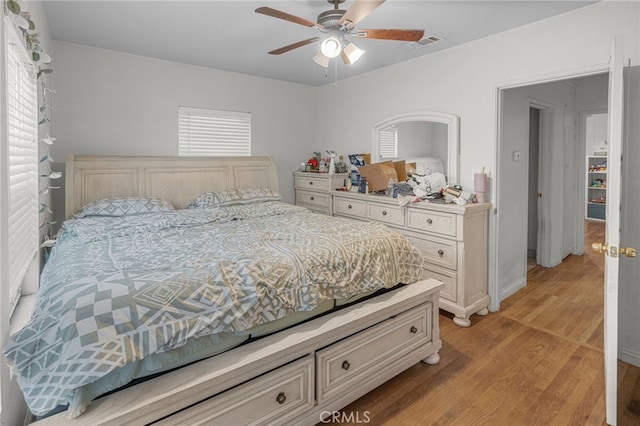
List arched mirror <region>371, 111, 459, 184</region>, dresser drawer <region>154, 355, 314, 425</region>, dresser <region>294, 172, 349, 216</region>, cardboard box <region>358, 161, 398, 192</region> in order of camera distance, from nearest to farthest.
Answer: dresser drawer <region>154, 355, 314, 425</region> < arched mirror <region>371, 111, 459, 184</region> < cardboard box <region>358, 161, 398, 192</region> < dresser <region>294, 172, 349, 216</region>

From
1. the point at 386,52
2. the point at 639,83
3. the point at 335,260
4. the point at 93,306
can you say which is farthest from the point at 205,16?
the point at 639,83

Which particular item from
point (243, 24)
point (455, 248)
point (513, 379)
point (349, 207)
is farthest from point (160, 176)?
point (513, 379)

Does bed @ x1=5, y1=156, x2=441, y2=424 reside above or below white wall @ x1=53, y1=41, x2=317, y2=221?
below

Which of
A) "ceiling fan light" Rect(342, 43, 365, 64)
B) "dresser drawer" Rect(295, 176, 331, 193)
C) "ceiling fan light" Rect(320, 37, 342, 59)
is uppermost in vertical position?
"ceiling fan light" Rect(342, 43, 365, 64)

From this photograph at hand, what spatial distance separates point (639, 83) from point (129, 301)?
327 centimetres

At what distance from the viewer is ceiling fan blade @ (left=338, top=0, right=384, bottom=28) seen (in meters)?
1.94

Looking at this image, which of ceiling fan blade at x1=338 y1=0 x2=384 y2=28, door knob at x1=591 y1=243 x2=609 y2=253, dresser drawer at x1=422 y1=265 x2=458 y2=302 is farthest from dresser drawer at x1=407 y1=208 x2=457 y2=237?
ceiling fan blade at x1=338 y1=0 x2=384 y2=28

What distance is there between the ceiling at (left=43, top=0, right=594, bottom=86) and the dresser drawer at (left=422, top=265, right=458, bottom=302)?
83.6 inches

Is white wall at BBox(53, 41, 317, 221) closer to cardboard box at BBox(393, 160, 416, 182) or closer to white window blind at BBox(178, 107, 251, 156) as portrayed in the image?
white window blind at BBox(178, 107, 251, 156)

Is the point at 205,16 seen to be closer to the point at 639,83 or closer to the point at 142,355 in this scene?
the point at 142,355

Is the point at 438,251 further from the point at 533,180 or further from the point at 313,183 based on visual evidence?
the point at 533,180

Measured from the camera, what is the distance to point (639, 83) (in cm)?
232

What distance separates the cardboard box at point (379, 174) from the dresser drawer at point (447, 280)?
1.08 m

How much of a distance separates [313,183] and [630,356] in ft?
11.6
